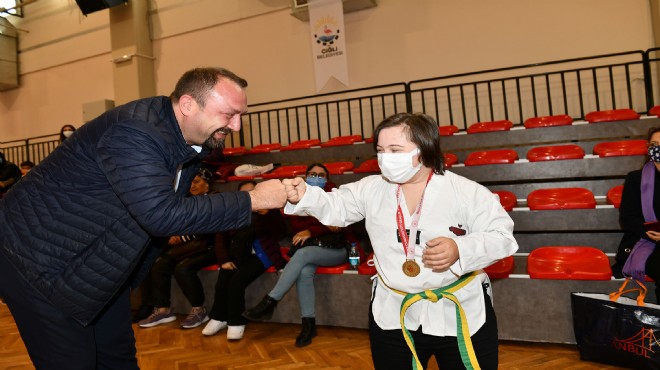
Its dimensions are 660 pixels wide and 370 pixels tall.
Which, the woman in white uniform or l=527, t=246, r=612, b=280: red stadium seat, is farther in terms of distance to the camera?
l=527, t=246, r=612, b=280: red stadium seat

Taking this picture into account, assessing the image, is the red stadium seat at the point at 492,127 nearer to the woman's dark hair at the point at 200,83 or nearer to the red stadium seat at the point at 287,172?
the red stadium seat at the point at 287,172

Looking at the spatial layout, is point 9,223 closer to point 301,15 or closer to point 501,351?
point 501,351

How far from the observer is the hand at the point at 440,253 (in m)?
1.52

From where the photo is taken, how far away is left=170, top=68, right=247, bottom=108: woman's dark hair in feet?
5.45

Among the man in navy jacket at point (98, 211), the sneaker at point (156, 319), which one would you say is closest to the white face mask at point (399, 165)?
the man in navy jacket at point (98, 211)

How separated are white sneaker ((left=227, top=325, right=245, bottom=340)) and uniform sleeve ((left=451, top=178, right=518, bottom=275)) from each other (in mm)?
3013

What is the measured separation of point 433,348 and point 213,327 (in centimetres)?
308

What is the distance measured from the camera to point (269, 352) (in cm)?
377

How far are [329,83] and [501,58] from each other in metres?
3.33

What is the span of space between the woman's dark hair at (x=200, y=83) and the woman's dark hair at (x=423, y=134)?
68 centimetres

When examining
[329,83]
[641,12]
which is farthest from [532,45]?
[329,83]

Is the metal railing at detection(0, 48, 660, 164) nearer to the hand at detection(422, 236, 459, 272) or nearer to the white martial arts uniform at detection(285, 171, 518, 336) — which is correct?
the white martial arts uniform at detection(285, 171, 518, 336)

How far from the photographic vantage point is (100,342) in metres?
1.91

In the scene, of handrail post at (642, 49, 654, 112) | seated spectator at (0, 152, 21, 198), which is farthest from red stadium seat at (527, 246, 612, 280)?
seated spectator at (0, 152, 21, 198)
